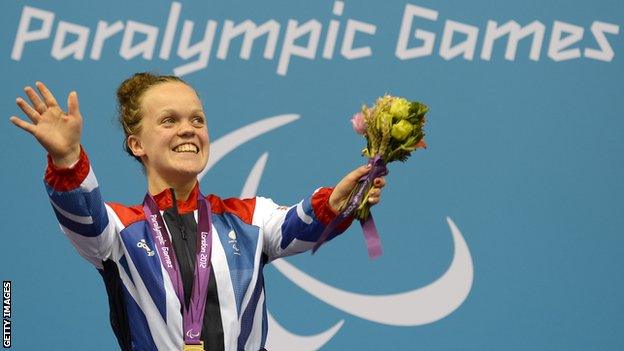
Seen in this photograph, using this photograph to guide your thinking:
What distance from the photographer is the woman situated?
8.54ft

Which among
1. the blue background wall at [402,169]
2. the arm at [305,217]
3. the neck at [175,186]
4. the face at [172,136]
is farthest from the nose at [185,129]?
the blue background wall at [402,169]

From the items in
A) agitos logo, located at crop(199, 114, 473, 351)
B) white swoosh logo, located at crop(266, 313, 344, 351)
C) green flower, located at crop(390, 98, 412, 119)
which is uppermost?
green flower, located at crop(390, 98, 412, 119)

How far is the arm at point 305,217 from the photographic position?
2664 mm

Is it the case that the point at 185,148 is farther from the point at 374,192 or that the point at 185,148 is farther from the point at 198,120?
the point at 374,192

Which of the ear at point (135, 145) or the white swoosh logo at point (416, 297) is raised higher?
the ear at point (135, 145)

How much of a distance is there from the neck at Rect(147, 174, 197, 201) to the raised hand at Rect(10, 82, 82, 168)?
15.0 inches

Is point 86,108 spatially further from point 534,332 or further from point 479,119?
point 534,332

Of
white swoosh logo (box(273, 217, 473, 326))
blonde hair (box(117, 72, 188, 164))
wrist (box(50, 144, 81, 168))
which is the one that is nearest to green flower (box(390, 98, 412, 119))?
blonde hair (box(117, 72, 188, 164))

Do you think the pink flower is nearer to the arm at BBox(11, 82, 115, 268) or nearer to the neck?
the neck

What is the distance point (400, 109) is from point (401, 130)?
0.05 metres

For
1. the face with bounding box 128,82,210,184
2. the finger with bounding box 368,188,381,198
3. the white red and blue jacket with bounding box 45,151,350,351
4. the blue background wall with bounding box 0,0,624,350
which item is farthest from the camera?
the blue background wall with bounding box 0,0,624,350

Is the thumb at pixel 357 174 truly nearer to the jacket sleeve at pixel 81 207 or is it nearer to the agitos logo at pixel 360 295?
the jacket sleeve at pixel 81 207

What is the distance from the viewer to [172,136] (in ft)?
9.05

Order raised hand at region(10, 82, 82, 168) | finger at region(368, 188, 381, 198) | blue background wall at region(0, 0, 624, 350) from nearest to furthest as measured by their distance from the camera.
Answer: raised hand at region(10, 82, 82, 168) < finger at region(368, 188, 381, 198) < blue background wall at region(0, 0, 624, 350)
